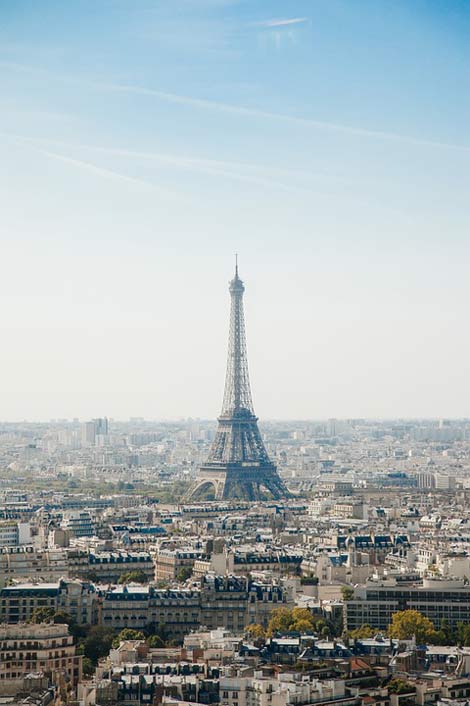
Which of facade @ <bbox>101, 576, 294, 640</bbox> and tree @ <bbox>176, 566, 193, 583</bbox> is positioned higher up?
tree @ <bbox>176, 566, 193, 583</bbox>

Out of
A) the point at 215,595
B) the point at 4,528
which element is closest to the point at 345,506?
the point at 4,528

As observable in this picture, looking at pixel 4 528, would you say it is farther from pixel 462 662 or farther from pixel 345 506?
pixel 462 662

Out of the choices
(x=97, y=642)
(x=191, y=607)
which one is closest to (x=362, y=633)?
(x=191, y=607)

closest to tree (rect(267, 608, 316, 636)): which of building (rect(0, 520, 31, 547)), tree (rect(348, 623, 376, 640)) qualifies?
tree (rect(348, 623, 376, 640))

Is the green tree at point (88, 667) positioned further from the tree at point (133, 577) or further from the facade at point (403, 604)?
the tree at point (133, 577)

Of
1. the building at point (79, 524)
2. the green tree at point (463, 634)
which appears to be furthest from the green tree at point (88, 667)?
the building at point (79, 524)

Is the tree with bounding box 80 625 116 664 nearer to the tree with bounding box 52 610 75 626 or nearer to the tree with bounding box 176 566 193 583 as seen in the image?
the tree with bounding box 52 610 75 626
